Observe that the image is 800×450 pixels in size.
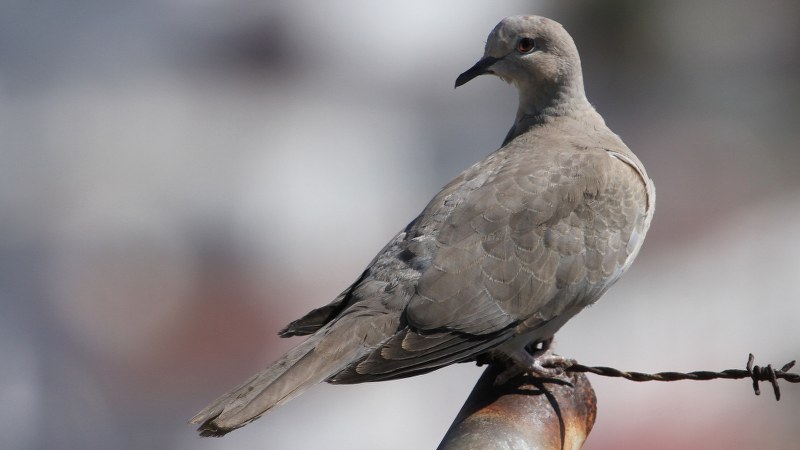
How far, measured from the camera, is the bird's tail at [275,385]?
11.2 feet

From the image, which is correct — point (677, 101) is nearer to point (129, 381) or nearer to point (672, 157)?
point (672, 157)

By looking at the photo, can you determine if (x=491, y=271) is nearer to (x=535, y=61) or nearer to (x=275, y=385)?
(x=275, y=385)

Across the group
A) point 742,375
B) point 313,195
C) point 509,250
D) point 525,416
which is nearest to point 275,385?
point 525,416

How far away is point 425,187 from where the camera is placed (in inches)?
471

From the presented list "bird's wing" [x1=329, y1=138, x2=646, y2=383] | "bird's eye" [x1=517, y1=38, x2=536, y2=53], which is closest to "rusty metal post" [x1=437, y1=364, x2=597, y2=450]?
"bird's wing" [x1=329, y1=138, x2=646, y2=383]

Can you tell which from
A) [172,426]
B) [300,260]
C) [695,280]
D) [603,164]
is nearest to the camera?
[603,164]

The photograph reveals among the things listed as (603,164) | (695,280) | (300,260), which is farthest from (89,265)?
(603,164)

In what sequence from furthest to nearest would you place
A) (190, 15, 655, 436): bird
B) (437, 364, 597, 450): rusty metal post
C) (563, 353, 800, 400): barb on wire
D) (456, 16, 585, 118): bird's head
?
(456, 16, 585, 118): bird's head → (190, 15, 655, 436): bird → (563, 353, 800, 400): barb on wire → (437, 364, 597, 450): rusty metal post

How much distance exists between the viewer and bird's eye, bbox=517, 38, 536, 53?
509 centimetres

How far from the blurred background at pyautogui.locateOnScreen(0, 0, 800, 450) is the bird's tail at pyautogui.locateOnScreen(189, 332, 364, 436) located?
19.8 feet

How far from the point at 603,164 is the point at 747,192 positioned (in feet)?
25.2

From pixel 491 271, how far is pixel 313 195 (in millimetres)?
7882

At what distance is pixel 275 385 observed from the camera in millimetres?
3639

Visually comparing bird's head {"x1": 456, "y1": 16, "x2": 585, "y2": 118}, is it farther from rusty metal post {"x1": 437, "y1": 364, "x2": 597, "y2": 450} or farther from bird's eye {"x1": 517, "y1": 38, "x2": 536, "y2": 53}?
rusty metal post {"x1": 437, "y1": 364, "x2": 597, "y2": 450}
